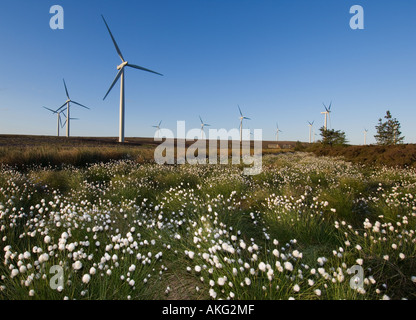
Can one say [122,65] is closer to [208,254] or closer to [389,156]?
[389,156]

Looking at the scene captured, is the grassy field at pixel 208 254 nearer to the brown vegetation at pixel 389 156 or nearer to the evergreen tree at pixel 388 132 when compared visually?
the brown vegetation at pixel 389 156

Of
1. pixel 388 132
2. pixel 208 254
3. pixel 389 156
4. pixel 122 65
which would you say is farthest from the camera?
pixel 388 132

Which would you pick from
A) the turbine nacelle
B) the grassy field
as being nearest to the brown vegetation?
the grassy field

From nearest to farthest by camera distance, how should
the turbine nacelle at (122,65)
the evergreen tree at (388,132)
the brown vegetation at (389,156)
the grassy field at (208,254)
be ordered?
the grassy field at (208,254) → the brown vegetation at (389,156) → the turbine nacelle at (122,65) → the evergreen tree at (388,132)

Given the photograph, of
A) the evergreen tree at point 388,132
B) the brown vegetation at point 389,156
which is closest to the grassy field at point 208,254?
the brown vegetation at point 389,156

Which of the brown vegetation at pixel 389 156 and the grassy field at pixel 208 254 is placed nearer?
the grassy field at pixel 208 254

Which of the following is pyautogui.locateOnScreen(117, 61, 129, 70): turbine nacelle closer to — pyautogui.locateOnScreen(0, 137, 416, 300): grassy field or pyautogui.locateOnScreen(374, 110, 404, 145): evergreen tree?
pyautogui.locateOnScreen(0, 137, 416, 300): grassy field

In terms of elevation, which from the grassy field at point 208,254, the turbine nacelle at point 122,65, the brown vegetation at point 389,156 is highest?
the turbine nacelle at point 122,65

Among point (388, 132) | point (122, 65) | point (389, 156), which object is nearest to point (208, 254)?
point (389, 156)

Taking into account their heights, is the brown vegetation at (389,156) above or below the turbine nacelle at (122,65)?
below
